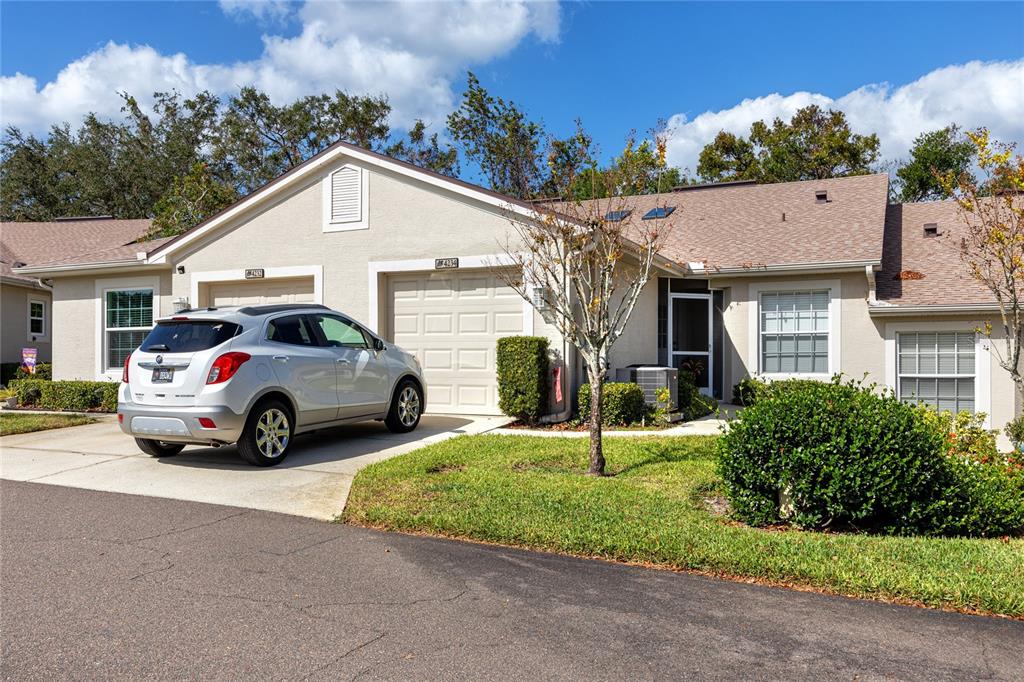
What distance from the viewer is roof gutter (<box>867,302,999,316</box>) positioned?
40.3 ft

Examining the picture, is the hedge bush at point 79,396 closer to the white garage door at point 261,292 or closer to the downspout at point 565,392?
the white garage door at point 261,292

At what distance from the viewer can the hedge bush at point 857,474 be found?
5.66 m

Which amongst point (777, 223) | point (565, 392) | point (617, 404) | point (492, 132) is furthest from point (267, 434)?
point (492, 132)

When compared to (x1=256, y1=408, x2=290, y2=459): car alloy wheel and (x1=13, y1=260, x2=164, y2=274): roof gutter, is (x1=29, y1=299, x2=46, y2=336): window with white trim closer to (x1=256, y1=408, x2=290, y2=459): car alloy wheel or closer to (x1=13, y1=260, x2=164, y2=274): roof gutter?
(x1=13, y1=260, x2=164, y2=274): roof gutter

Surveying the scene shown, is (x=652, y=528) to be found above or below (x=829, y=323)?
below

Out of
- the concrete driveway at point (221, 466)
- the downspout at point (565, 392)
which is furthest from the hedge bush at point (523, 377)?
the concrete driveway at point (221, 466)

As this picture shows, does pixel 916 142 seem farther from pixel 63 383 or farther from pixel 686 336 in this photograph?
pixel 63 383

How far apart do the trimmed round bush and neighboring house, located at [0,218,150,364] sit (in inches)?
638

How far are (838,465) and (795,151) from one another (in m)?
30.4

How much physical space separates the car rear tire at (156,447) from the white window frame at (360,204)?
5.48 m

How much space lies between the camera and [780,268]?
45.1 ft

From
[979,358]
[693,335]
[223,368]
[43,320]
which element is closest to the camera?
[223,368]

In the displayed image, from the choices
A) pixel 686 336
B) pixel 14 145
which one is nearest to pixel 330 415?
pixel 686 336

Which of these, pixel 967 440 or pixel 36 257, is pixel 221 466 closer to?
pixel 967 440
